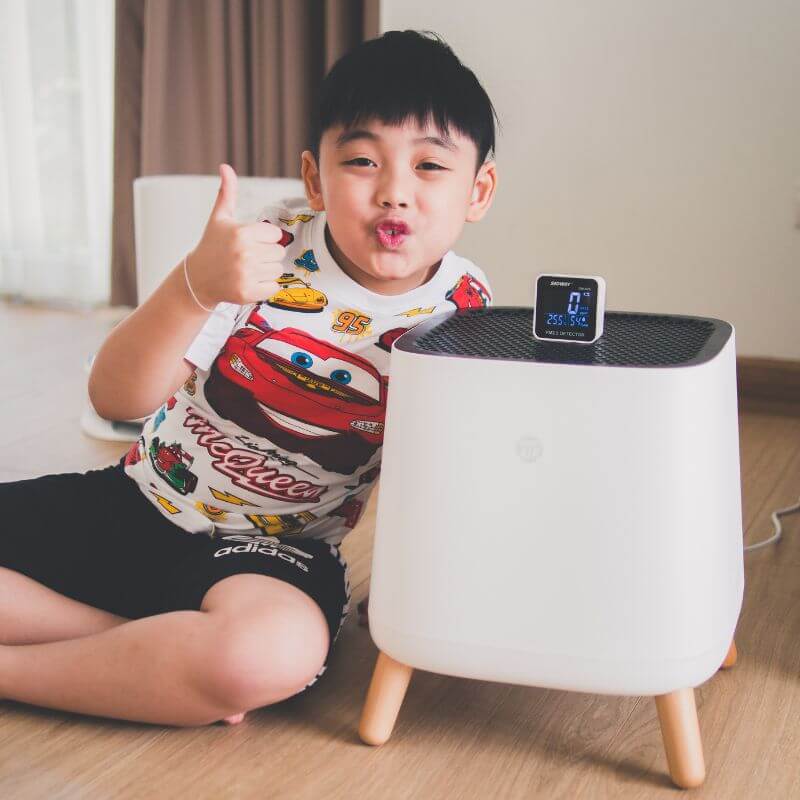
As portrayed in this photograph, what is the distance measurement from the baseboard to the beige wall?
3 centimetres

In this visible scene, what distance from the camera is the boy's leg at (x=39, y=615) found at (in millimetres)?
871

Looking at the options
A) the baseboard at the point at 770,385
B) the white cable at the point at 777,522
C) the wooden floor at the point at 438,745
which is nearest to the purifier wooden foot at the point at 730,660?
the wooden floor at the point at 438,745

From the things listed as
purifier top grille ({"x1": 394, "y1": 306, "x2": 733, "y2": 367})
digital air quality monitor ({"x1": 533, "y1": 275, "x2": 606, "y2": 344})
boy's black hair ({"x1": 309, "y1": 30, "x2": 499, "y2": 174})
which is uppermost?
boy's black hair ({"x1": 309, "y1": 30, "x2": 499, "y2": 174})

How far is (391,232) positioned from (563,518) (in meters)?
0.29

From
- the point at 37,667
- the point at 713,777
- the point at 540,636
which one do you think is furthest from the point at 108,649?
the point at 713,777

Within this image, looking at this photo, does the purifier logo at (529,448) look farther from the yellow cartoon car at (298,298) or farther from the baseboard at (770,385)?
the baseboard at (770,385)

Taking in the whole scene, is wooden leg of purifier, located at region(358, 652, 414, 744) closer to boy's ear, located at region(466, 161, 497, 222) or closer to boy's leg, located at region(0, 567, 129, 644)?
boy's leg, located at region(0, 567, 129, 644)

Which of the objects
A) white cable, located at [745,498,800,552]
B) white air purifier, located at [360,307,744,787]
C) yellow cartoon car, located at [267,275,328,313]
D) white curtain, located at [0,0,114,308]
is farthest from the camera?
white curtain, located at [0,0,114,308]

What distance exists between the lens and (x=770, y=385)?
6.30ft

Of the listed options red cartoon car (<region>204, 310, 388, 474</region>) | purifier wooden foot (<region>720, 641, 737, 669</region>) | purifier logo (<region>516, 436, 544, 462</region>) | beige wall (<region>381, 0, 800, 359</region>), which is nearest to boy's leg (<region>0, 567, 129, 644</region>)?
red cartoon car (<region>204, 310, 388, 474</region>)

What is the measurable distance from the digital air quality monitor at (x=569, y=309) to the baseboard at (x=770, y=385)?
1234mm

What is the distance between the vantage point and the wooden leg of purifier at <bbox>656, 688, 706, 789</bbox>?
732 mm

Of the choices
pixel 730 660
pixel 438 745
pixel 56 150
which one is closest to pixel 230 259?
pixel 438 745

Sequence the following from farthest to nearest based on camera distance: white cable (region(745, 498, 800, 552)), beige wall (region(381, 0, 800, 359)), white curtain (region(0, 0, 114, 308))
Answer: white curtain (region(0, 0, 114, 308)) → beige wall (region(381, 0, 800, 359)) → white cable (region(745, 498, 800, 552))
